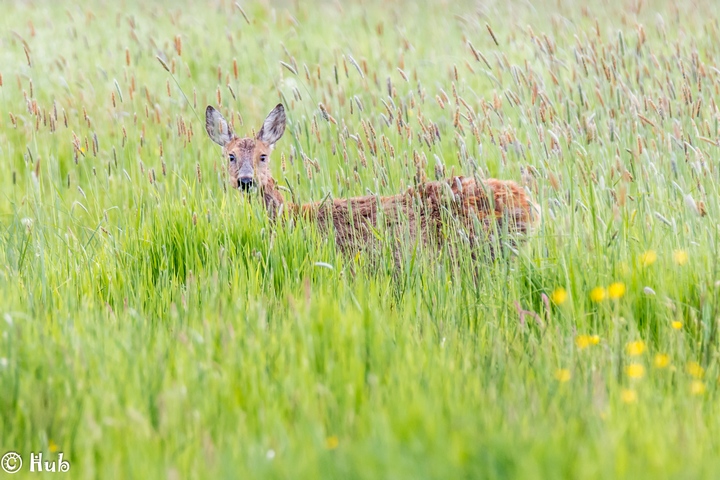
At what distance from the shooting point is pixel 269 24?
11.4m

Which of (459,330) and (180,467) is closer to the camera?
(180,467)

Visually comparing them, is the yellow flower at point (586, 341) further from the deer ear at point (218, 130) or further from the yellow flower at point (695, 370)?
the deer ear at point (218, 130)

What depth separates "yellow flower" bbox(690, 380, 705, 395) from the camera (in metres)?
2.95

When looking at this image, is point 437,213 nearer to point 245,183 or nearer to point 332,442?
point 245,183

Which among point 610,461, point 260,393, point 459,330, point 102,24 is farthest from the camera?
point 102,24

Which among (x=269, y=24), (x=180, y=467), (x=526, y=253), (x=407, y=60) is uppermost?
(x=269, y=24)

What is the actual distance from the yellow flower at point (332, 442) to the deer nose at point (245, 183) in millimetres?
3601

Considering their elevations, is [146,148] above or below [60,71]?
below

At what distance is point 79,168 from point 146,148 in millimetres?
564

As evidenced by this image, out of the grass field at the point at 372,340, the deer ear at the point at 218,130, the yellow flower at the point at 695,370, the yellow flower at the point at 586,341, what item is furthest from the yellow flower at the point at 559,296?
the deer ear at the point at 218,130

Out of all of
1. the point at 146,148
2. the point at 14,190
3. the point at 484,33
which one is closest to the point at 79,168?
the point at 146,148

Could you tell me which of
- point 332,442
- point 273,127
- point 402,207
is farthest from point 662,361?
point 273,127

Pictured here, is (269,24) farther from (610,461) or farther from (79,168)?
(610,461)

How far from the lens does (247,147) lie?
6383mm
